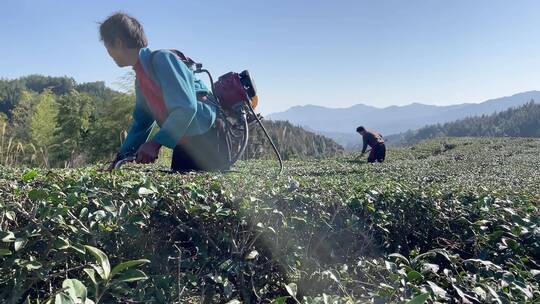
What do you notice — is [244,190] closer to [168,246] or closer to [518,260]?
[168,246]

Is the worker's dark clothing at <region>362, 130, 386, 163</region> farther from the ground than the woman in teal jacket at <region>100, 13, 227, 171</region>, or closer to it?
closer to it

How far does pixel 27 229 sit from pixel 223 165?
2.15 m

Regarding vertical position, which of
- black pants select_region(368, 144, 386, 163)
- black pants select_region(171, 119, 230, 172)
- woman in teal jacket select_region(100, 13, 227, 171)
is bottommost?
black pants select_region(368, 144, 386, 163)

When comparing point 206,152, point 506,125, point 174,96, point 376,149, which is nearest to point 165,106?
point 174,96

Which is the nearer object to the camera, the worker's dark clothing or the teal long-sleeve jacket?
the teal long-sleeve jacket

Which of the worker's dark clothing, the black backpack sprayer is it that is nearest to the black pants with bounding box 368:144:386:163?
the worker's dark clothing

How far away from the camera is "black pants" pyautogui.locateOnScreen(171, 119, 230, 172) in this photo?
3240 mm

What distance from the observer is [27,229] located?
48.5 inches

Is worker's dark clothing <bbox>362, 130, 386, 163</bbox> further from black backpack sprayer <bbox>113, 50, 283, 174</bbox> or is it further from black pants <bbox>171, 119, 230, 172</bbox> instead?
black pants <bbox>171, 119, 230, 172</bbox>

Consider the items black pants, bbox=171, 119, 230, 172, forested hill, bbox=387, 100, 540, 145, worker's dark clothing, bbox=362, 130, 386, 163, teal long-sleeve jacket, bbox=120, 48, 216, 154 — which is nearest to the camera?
teal long-sleeve jacket, bbox=120, 48, 216, 154

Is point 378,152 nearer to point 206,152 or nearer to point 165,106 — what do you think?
point 206,152

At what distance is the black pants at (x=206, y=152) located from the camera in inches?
128

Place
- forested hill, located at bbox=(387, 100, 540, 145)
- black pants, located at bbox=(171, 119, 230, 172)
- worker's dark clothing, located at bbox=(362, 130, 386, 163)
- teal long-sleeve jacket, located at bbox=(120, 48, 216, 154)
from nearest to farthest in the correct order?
teal long-sleeve jacket, located at bbox=(120, 48, 216, 154) → black pants, located at bbox=(171, 119, 230, 172) → worker's dark clothing, located at bbox=(362, 130, 386, 163) → forested hill, located at bbox=(387, 100, 540, 145)

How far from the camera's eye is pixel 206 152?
10.8 ft
